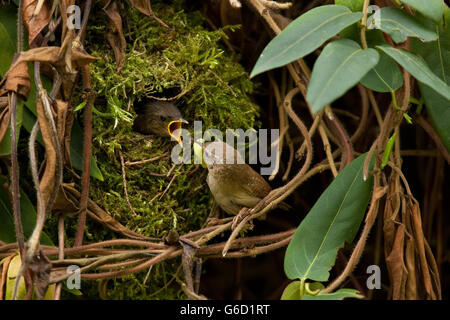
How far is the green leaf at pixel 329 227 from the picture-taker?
4.52ft

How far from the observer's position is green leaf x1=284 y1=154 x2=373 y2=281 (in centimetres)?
138

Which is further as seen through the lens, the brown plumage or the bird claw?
the brown plumage

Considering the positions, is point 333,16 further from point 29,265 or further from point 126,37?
point 29,265

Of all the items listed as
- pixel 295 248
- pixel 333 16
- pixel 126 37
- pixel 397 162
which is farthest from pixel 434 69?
pixel 126 37

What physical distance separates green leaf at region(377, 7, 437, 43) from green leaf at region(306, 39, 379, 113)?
0.16 meters

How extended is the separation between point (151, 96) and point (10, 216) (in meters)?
0.52

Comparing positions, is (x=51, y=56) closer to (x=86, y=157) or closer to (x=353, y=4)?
(x=86, y=157)

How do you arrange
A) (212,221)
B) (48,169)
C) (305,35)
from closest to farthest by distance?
→ (305,35), (48,169), (212,221)

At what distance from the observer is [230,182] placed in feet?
5.56

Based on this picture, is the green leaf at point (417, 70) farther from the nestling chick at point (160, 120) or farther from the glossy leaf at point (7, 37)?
the glossy leaf at point (7, 37)

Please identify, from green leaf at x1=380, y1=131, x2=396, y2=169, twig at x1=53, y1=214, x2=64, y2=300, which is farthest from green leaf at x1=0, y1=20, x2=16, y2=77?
green leaf at x1=380, y1=131, x2=396, y2=169

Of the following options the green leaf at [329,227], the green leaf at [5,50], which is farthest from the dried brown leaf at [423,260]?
the green leaf at [5,50]

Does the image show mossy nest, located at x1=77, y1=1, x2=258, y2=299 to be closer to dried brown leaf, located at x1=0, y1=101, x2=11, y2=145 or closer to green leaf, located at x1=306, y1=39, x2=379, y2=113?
dried brown leaf, located at x1=0, y1=101, x2=11, y2=145

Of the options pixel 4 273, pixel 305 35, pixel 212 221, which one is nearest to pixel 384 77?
pixel 305 35
